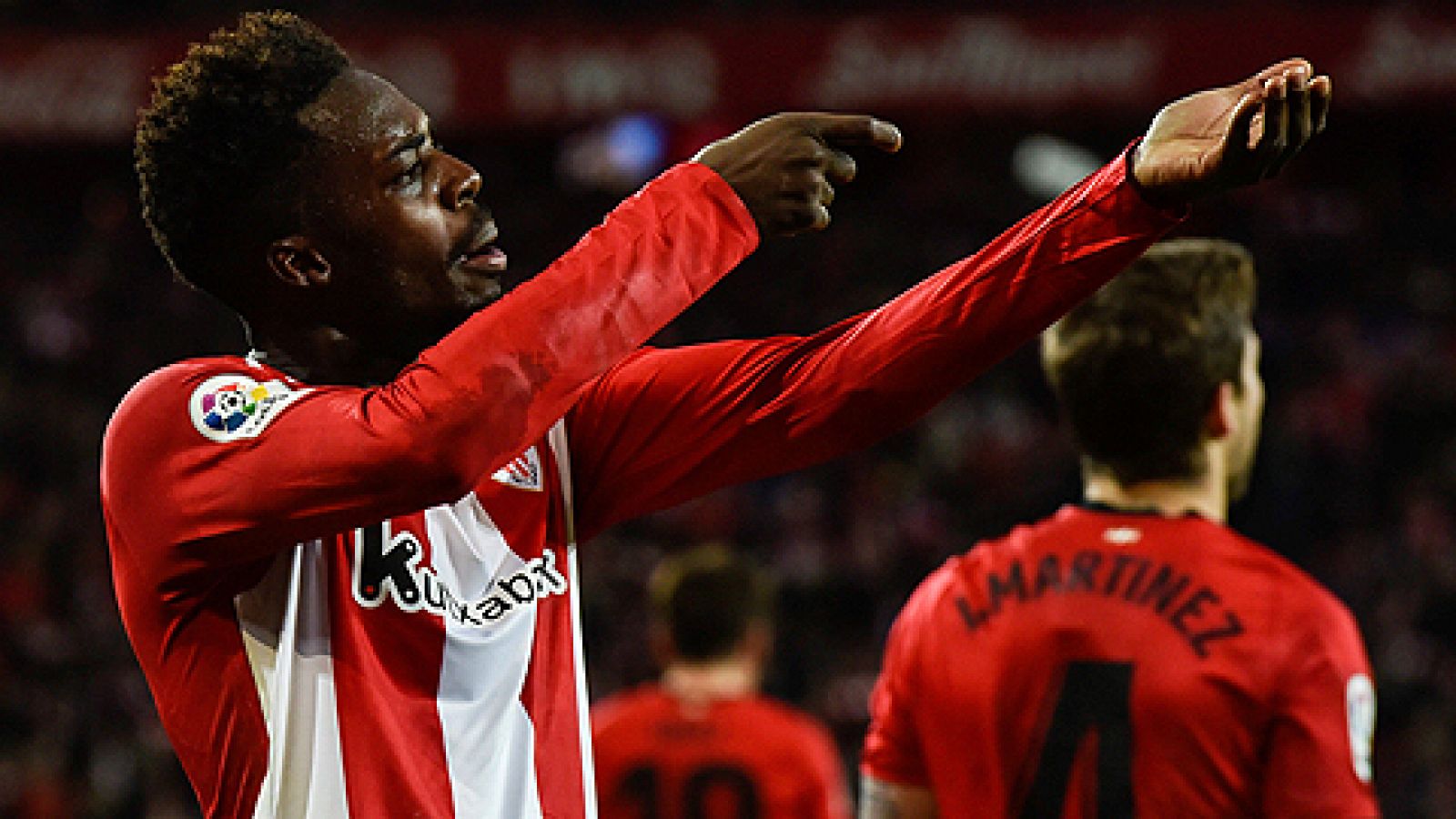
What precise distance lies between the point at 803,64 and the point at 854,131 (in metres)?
11.1

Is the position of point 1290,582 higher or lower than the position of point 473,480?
lower

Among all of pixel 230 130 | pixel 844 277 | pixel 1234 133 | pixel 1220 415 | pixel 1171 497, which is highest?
pixel 844 277

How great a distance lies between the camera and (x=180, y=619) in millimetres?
1899

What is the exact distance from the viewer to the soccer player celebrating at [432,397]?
1.70m

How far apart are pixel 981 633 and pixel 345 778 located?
3.31 ft

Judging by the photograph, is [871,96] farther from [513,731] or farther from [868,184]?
[513,731]

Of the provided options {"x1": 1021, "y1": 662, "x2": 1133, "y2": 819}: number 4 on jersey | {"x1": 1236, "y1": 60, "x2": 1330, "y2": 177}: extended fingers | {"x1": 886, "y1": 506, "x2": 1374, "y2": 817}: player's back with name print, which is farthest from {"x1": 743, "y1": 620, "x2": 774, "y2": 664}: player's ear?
{"x1": 1236, "y1": 60, "x2": 1330, "y2": 177}: extended fingers

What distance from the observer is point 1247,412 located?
2.62 meters

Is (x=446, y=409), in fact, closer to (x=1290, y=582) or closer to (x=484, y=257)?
(x=484, y=257)

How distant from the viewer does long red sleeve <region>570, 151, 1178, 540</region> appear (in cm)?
180

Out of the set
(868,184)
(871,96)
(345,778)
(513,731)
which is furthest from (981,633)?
(868,184)

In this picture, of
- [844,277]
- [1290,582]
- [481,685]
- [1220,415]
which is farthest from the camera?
[844,277]

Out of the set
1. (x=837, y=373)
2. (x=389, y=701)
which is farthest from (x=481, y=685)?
(x=837, y=373)

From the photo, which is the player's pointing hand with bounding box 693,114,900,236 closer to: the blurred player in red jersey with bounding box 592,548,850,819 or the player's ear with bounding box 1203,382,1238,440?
the player's ear with bounding box 1203,382,1238,440
